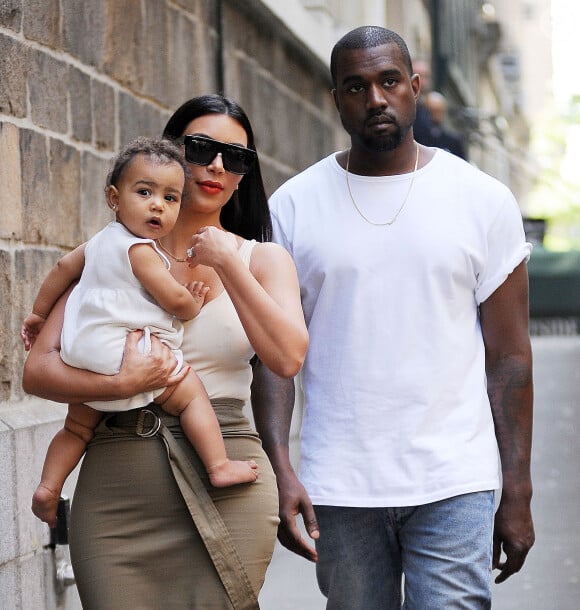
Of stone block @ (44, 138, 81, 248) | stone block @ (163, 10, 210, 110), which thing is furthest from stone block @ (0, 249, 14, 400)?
stone block @ (163, 10, 210, 110)

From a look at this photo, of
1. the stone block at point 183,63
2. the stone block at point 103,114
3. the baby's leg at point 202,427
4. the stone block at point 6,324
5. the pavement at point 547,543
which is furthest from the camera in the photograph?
the stone block at point 183,63

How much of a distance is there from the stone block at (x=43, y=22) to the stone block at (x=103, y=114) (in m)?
0.44

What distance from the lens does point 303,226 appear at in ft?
12.7

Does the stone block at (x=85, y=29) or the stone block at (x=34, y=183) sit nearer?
the stone block at (x=34, y=183)

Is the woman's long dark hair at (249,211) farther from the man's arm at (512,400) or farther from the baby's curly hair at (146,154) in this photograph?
the man's arm at (512,400)

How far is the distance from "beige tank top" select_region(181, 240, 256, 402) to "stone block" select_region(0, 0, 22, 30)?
1.98 metres

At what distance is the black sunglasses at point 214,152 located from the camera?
10.7 feet

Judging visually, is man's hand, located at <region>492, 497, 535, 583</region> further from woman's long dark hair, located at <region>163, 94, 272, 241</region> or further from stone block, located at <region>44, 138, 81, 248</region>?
stone block, located at <region>44, 138, 81, 248</region>

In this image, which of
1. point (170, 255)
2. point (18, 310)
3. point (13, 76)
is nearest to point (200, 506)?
point (170, 255)

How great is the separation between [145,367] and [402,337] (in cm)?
95

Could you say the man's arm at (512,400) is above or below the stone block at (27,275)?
below

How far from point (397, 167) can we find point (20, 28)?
175 centimetres

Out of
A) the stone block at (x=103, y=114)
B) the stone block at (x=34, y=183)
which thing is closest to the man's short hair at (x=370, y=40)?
the stone block at (x=34, y=183)

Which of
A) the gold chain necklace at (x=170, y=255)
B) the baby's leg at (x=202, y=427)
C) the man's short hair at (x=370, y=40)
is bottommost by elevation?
the baby's leg at (x=202, y=427)
